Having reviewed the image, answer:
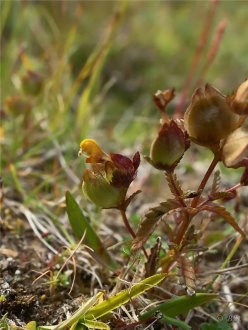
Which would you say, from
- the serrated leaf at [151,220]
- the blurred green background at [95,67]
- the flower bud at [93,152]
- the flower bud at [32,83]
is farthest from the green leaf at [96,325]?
the flower bud at [32,83]

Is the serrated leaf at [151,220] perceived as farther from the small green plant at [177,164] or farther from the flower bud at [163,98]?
the flower bud at [163,98]

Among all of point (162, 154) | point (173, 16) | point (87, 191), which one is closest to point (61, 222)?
point (87, 191)

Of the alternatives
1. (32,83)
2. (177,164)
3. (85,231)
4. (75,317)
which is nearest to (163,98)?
(177,164)

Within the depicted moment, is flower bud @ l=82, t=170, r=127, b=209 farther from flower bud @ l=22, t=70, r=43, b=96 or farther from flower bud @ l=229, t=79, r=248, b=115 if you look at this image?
flower bud @ l=22, t=70, r=43, b=96

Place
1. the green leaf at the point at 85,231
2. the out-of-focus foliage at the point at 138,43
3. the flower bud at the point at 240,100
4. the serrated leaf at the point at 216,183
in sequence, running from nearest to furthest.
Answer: the flower bud at the point at 240,100
the serrated leaf at the point at 216,183
the green leaf at the point at 85,231
the out-of-focus foliage at the point at 138,43

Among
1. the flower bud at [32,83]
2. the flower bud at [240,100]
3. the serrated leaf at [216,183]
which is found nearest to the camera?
the flower bud at [240,100]

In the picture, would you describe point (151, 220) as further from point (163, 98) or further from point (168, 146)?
point (163, 98)
